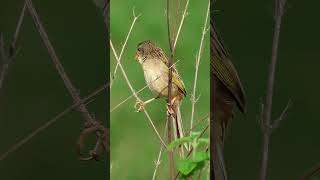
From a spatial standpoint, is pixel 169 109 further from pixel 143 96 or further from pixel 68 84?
pixel 68 84

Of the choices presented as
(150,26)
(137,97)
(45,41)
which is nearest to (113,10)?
(150,26)

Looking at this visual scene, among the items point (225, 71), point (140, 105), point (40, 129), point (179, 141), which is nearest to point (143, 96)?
point (140, 105)

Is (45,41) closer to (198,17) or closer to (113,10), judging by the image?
(113,10)

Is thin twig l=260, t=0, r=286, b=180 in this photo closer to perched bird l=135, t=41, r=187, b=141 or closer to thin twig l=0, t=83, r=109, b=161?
perched bird l=135, t=41, r=187, b=141

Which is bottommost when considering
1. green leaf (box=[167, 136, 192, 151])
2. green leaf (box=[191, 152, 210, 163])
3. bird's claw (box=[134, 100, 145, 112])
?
green leaf (box=[191, 152, 210, 163])

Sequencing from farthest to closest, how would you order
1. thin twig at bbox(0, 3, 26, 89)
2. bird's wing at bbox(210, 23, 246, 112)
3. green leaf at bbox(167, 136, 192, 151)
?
thin twig at bbox(0, 3, 26, 89) < bird's wing at bbox(210, 23, 246, 112) < green leaf at bbox(167, 136, 192, 151)

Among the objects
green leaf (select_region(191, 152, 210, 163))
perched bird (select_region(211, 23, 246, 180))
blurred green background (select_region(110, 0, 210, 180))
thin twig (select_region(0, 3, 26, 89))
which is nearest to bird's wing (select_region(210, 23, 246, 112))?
perched bird (select_region(211, 23, 246, 180))

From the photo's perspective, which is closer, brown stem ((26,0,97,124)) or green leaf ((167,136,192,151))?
green leaf ((167,136,192,151))
